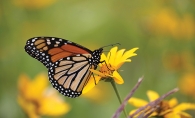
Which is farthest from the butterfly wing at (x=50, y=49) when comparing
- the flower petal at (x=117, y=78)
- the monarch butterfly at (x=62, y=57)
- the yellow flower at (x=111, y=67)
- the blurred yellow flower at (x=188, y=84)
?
the blurred yellow flower at (x=188, y=84)

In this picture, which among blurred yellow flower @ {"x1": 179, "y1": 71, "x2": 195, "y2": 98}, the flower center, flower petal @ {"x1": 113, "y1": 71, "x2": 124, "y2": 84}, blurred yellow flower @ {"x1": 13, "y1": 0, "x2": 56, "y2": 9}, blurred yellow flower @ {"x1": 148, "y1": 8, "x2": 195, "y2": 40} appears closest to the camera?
flower petal @ {"x1": 113, "y1": 71, "x2": 124, "y2": 84}

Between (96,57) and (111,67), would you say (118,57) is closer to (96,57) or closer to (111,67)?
(111,67)

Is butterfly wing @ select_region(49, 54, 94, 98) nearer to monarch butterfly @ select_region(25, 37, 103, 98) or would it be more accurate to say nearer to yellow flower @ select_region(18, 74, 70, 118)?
monarch butterfly @ select_region(25, 37, 103, 98)

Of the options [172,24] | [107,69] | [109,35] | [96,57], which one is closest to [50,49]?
[96,57]

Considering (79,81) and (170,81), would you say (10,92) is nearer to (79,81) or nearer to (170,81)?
→ (170,81)

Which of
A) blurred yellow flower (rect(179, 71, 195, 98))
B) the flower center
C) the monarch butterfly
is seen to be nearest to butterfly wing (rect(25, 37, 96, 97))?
the monarch butterfly

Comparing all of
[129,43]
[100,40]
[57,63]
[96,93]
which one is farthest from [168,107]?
[100,40]

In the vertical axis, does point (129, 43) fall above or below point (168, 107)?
above
